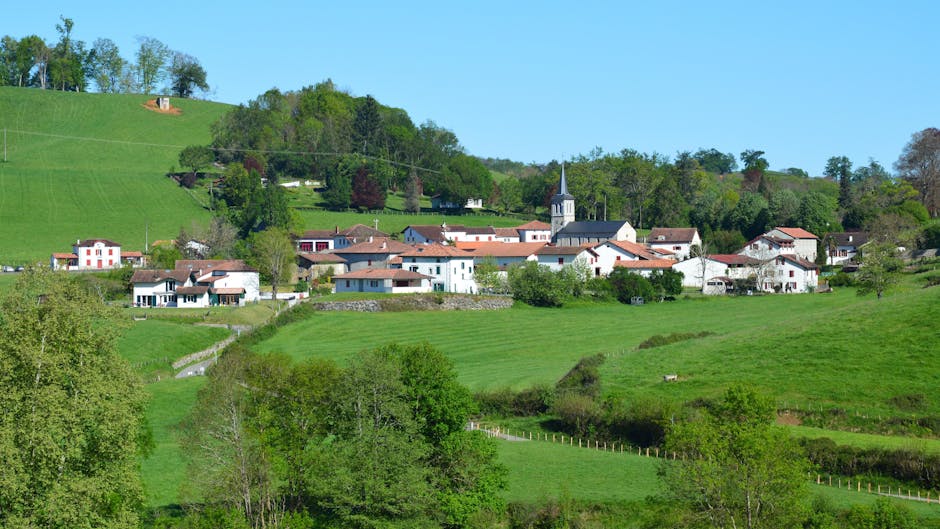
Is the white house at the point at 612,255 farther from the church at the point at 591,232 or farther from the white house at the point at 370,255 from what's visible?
the white house at the point at 370,255

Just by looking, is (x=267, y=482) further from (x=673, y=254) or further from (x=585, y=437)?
(x=673, y=254)

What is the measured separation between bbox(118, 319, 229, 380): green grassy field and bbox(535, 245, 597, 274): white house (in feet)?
103

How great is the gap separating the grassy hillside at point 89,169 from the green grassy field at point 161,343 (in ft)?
106

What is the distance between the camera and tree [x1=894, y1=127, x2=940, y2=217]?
111 m

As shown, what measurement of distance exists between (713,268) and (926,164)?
4100cm

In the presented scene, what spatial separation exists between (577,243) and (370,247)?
22.0m

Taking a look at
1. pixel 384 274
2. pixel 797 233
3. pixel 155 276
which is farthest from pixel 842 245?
pixel 155 276

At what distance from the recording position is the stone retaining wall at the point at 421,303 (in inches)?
2766

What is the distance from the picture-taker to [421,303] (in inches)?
2827

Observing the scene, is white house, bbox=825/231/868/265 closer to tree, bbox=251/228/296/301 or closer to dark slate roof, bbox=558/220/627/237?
dark slate roof, bbox=558/220/627/237

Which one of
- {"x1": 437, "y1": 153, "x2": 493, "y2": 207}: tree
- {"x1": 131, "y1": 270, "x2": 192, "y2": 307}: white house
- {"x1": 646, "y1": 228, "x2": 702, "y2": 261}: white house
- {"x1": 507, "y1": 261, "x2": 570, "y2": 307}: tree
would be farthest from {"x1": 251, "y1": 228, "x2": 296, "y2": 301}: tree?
{"x1": 437, "y1": 153, "x2": 493, "y2": 207}: tree

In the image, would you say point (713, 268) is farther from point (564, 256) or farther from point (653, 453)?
point (653, 453)

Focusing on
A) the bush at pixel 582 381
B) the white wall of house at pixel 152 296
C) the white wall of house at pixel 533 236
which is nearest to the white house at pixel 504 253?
the white wall of house at pixel 533 236

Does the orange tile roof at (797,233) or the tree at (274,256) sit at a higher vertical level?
the orange tile roof at (797,233)
